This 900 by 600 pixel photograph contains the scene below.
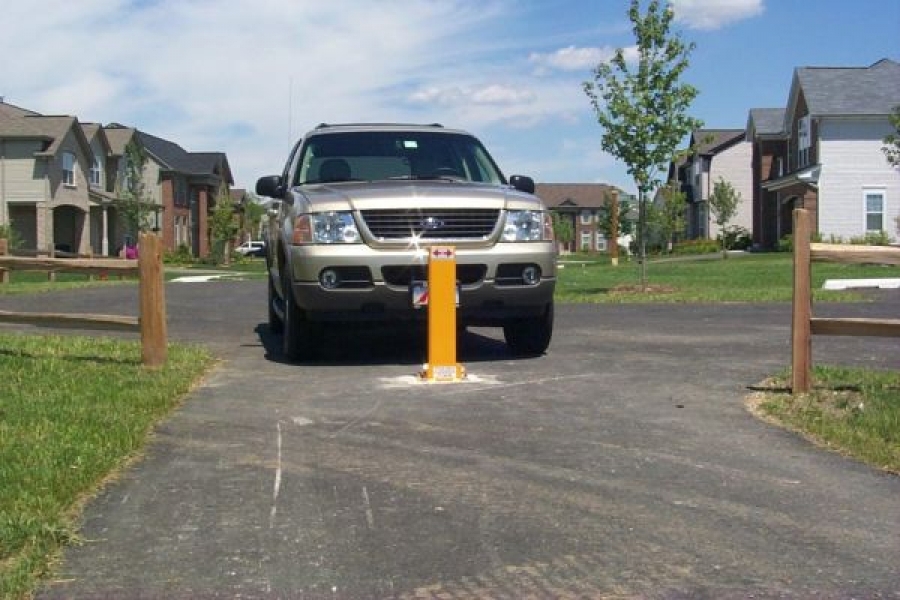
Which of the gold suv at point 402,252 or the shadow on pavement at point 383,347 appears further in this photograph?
the shadow on pavement at point 383,347

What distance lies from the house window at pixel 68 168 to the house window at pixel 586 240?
7353cm

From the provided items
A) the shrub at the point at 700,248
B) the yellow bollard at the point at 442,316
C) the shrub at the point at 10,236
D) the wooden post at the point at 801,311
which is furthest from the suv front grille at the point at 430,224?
the shrub at the point at 700,248

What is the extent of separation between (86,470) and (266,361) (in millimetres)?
3979

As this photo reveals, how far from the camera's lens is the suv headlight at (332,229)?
8.17 meters

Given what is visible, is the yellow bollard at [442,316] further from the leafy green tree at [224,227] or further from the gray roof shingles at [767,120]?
the gray roof shingles at [767,120]

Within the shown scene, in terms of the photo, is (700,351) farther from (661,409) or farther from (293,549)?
(293,549)

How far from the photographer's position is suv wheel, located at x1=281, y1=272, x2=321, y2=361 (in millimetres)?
8539

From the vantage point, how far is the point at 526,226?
8.54 metres

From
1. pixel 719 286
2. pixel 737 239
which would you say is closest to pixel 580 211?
pixel 737 239

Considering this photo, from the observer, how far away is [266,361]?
9.01 metres

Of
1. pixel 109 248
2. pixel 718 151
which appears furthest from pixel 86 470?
pixel 718 151

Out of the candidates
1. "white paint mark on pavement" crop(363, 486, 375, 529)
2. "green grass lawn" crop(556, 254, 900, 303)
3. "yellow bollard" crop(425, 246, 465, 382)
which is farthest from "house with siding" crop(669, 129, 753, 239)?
"white paint mark on pavement" crop(363, 486, 375, 529)

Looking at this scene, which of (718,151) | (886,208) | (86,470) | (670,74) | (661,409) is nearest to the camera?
(86,470)

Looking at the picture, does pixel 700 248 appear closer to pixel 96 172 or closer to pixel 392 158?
pixel 96 172
